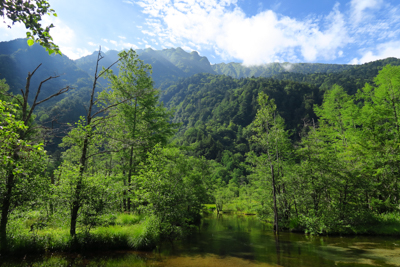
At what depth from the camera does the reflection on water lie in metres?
8.97

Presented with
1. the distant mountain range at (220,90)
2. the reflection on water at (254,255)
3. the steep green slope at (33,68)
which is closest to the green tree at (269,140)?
the reflection on water at (254,255)

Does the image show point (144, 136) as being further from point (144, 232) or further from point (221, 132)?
point (221, 132)

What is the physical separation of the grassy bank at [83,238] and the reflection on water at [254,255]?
21.3 inches

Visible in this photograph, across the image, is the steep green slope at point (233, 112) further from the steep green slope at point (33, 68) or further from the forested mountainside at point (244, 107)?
→ the steep green slope at point (33, 68)

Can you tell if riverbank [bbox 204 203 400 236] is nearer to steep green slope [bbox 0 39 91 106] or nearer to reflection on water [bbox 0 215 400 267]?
reflection on water [bbox 0 215 400 267]

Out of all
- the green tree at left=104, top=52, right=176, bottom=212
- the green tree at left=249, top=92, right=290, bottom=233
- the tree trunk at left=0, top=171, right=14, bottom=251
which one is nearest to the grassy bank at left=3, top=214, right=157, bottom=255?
the tree trunk at left=0, top=171, right=14, bottom=251

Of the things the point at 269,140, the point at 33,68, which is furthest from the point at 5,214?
the point at 33,68

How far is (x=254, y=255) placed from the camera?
1137cm

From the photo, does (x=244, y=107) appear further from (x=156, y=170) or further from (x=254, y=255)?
(x=254, y=255)

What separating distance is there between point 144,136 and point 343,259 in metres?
15.9

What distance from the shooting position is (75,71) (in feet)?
592

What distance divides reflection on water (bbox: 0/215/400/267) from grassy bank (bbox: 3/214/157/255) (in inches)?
21.3

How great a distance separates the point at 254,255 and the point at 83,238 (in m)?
9.37

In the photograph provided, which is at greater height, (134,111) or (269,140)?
(134,111)
